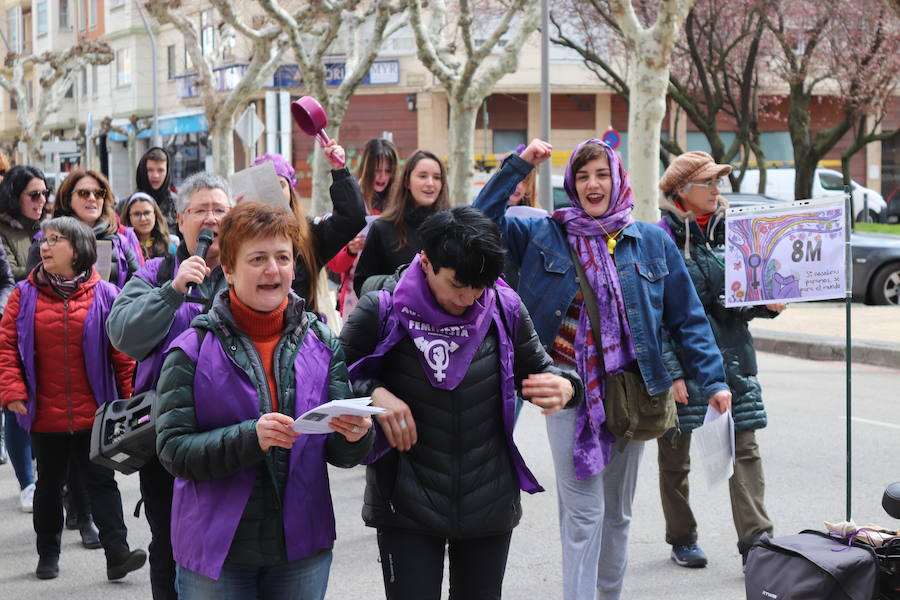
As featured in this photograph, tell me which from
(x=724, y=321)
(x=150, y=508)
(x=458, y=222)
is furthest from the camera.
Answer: (x=724, y=321)

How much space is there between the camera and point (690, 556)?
5.91 meters

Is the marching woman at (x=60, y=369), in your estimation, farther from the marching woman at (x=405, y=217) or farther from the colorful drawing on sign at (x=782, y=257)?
the colorful drawing on sign at (x=782, y=257)

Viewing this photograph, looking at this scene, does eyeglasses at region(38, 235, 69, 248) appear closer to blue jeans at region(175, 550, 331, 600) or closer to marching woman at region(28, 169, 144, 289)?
marching woman at region(28, 169, 144, 289)

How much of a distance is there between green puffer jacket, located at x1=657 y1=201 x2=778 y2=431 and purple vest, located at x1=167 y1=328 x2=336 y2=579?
260cm

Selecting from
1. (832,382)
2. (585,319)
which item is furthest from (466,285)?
(832,382)

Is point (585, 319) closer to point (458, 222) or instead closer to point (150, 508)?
point (458, 222)

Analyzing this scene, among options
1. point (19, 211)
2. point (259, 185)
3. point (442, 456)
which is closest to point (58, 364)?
point (259, 185)

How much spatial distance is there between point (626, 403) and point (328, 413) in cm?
191

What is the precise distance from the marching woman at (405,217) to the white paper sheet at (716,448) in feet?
5.90

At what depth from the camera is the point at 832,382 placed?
11711 mm

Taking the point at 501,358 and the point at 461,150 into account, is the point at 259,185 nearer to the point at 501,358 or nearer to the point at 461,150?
the point at 501,358

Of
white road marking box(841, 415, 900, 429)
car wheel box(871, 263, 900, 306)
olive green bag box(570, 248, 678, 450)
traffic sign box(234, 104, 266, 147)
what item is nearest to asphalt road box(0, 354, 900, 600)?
white road marking box(841, 415, 900, 429)

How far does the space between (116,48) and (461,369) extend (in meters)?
54.7

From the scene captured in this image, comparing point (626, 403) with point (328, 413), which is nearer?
point (328, 413)
